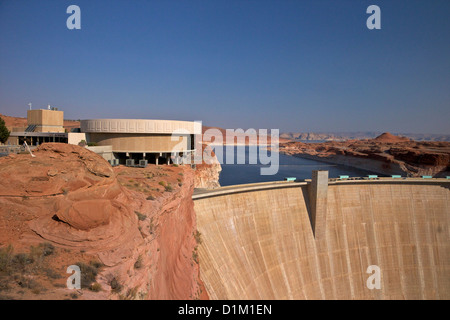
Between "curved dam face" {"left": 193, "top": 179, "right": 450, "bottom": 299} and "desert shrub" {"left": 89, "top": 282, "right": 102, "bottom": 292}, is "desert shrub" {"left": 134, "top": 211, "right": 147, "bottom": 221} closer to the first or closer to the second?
"desert shrub" {"left": 89, "top": 282, "right": 102, "bottom": 292}

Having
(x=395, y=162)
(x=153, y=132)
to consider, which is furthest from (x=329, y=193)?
(x=395, y=162)

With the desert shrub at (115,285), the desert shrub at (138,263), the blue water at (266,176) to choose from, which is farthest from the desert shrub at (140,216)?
the blue water at (266,176)

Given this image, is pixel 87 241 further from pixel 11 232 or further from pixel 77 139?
pixel 77 139

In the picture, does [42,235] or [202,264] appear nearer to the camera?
[42,235]

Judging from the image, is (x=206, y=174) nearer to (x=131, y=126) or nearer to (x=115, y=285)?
(x=131, y=126)

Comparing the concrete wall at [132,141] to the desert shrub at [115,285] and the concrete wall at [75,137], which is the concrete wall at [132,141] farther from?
the desert shrub at [115,285]

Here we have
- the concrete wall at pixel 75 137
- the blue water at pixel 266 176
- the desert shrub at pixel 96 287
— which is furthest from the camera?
the blue water at pixel 266 176

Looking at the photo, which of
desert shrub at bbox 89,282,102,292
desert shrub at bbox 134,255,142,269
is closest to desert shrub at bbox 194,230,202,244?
desert shrub at bbox 134,255,142,269
